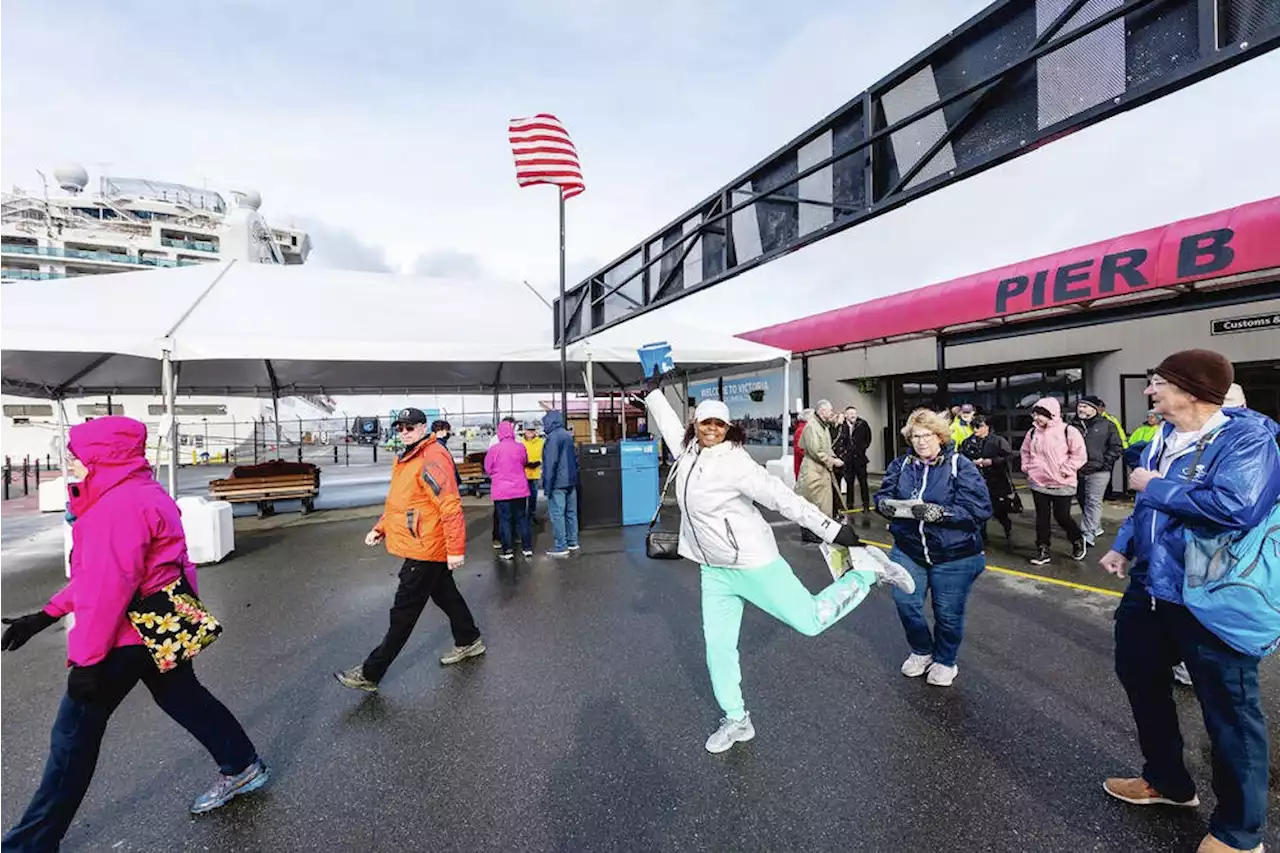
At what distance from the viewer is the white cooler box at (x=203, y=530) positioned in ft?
23.1

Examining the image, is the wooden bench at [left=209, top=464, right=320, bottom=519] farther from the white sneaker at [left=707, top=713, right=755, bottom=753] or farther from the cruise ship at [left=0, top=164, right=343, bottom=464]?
the cruise ship at [left=0, top=164, right=343, bottom=464]

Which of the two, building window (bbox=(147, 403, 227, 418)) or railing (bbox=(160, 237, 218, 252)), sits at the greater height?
railing (bbox=(160, 237, 218, 252))

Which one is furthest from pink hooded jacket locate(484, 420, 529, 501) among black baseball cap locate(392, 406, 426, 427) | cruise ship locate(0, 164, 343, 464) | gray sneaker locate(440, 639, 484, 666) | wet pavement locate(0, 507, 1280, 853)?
cruise ship locate(0, 164, 343, 464)

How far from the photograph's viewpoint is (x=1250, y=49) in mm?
2930

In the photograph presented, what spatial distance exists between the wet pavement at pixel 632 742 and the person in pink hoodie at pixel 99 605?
41 cm

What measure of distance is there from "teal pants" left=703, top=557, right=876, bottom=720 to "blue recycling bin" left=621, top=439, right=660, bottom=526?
614cm

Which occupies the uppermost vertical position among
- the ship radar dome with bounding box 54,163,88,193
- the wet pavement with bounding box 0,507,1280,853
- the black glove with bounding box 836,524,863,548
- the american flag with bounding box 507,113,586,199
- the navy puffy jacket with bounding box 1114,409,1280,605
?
the ship radar dome with bounding box 54,163,88,193

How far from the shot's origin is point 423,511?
3686 mm

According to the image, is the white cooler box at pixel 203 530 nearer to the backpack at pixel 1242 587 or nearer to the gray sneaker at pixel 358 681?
the gray sneaker at pixel 358 681

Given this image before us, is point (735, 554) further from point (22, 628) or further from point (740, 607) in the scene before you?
point (22, 628)

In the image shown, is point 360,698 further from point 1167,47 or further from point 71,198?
point 71,198

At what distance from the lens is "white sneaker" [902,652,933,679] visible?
3.69 metres

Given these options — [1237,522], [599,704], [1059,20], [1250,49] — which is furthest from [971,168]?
[599,704]

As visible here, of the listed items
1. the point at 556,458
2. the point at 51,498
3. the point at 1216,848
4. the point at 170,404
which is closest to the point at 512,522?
the point at 556,458
